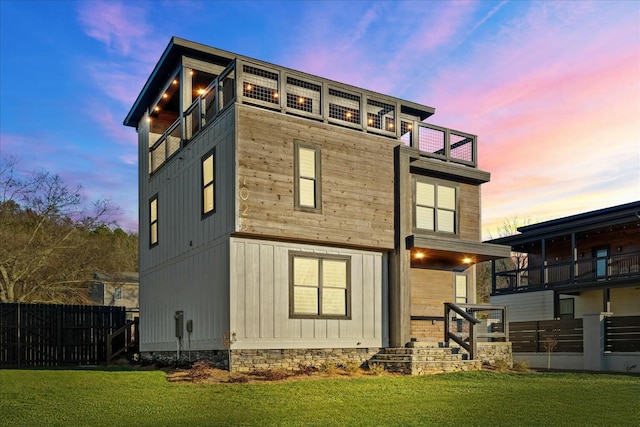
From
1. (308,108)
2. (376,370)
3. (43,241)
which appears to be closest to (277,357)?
(376,370)

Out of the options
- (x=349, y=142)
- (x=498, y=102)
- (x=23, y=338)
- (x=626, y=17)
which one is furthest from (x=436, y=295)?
(x=23, y=338)

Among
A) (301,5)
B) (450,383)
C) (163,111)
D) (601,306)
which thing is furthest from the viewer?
(601,306)

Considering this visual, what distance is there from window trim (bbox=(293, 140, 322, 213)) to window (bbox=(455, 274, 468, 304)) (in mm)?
7055

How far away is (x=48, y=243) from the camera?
3719cm

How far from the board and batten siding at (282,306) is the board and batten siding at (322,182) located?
522 mm

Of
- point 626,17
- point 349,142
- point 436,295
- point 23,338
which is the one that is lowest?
point 23,338

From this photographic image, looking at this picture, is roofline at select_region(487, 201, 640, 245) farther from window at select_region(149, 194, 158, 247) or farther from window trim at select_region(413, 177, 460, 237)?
window at select_region(149, 194, 158, 247)

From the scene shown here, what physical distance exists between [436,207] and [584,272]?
14176mm

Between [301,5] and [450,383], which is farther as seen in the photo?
[301,5]

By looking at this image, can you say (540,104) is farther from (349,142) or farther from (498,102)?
(349,142)

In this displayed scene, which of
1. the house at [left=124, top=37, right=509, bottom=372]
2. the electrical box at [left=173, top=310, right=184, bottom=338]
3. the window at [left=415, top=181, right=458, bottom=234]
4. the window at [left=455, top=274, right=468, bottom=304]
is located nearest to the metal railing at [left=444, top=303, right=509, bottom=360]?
the window at [left=455, top=274, right=468, bottom=304]

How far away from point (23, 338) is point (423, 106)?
1679 cm

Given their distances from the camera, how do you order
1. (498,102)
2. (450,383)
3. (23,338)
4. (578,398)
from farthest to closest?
(498,102)
(23,338)
(450,383)
(578,398)

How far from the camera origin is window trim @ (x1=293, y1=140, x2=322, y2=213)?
51.2 ft
